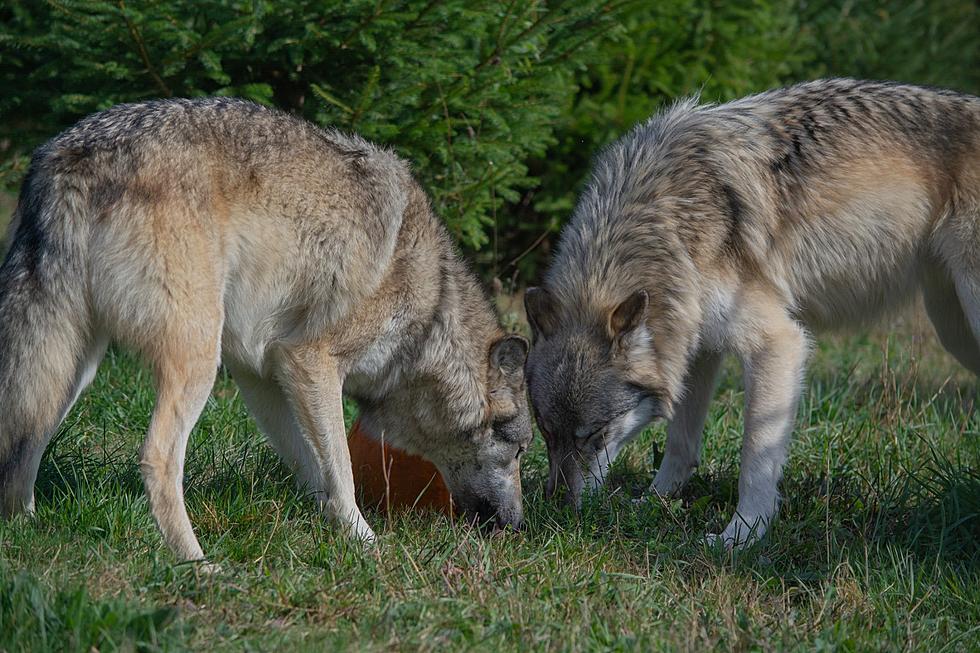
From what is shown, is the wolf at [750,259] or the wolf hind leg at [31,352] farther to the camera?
the wolf at [750,259]

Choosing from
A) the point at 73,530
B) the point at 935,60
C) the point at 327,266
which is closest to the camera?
the point at 73,530

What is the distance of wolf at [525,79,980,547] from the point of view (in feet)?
15.5

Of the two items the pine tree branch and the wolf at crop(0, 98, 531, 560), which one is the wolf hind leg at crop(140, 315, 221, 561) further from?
the pine tree branch

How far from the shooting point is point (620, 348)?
479 centimetres

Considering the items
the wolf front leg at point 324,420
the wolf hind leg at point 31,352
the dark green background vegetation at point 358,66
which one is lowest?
the wolf front leg at point 324,420

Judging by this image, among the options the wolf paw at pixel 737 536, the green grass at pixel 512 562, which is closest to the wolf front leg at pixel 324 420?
the green grass at pixel 512 562

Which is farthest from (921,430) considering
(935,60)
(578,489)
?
(935,60)

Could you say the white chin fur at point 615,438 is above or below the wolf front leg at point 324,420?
below

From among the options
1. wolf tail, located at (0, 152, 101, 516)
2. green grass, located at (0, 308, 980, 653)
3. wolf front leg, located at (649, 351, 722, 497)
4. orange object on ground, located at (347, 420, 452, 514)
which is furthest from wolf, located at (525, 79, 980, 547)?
wolf tail, located at (0, 152, 101, 516)

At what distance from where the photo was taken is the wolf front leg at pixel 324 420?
426cm

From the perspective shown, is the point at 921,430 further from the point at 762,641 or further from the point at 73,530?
the point at 73,530

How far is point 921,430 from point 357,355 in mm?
3143

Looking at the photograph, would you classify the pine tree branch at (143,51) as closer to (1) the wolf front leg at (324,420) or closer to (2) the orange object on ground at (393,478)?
(1) the wolf front leg at (324,420)

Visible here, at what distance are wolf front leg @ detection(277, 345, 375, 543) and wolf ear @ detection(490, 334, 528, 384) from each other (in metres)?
0.74
